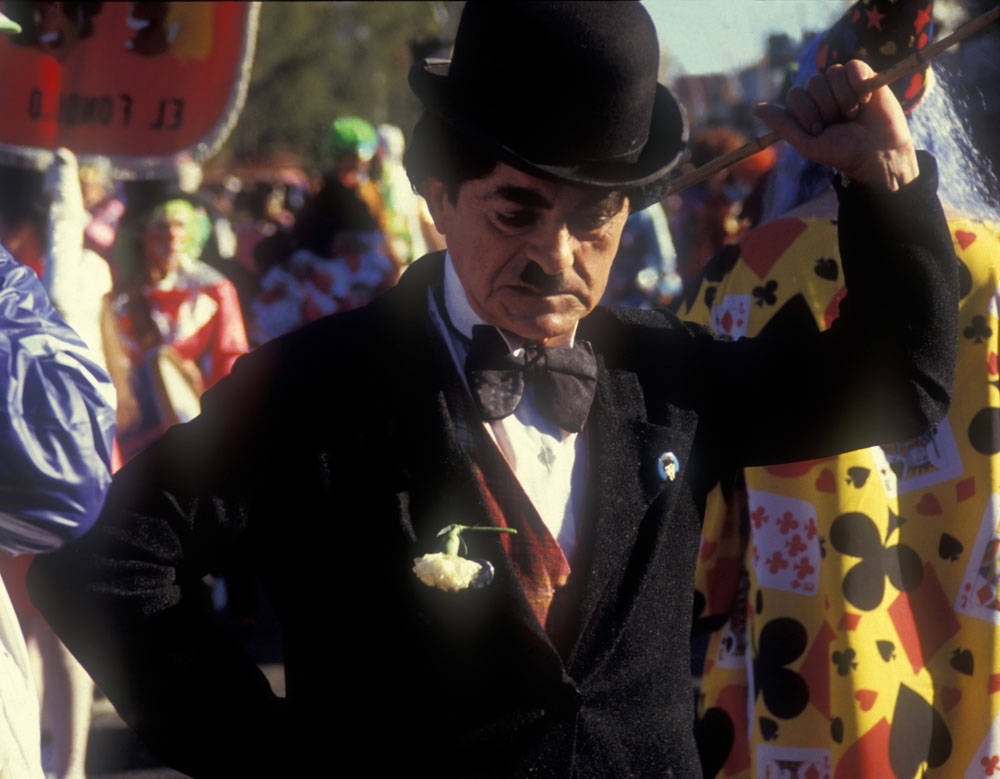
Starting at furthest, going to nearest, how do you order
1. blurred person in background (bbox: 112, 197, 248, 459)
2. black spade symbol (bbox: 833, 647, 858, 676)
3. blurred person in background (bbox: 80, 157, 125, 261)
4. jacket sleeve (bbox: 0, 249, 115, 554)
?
blurred person in background (bbox: 80, 157, 125, 261) < blurred person in background (bbox: 112, 197, 248, 459) < black spade symbol (bbox: 833, 647, 858, 676) < jacket sleeve (bbox: 0, 249, 115, 554)

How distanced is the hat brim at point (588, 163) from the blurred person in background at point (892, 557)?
100 centimetres

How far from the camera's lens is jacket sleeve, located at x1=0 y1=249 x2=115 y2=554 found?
212 cm

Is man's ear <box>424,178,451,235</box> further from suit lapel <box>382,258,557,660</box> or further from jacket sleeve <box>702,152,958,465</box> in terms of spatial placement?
jacket sleeve <box>702,152,958,465</box>

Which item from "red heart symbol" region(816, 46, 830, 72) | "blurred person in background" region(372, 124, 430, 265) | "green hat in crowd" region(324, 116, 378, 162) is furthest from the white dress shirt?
"green hat in crowd" region(324, 116, 378, 162)

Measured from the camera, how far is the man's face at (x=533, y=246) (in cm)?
186

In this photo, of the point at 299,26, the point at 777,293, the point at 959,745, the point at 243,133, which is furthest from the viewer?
the point at 243,133

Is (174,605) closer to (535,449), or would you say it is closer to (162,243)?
(535,449)

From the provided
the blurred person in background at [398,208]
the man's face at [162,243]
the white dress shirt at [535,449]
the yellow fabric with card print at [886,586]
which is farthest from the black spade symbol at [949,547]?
the blurred person in background at [398,208]

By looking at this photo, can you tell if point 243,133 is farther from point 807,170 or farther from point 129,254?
point 807,170

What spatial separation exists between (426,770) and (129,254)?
14.9 ft

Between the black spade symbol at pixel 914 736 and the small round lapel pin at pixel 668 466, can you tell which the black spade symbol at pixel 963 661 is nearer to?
the black spade symbol at pixel 914 736

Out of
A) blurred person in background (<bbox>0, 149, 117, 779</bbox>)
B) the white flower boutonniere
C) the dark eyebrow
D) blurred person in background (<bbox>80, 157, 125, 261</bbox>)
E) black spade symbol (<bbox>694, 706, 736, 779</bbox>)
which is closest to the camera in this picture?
the white flower boutonniere

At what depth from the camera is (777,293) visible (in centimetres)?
298

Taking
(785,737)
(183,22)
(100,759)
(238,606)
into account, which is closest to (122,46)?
(183,22)
